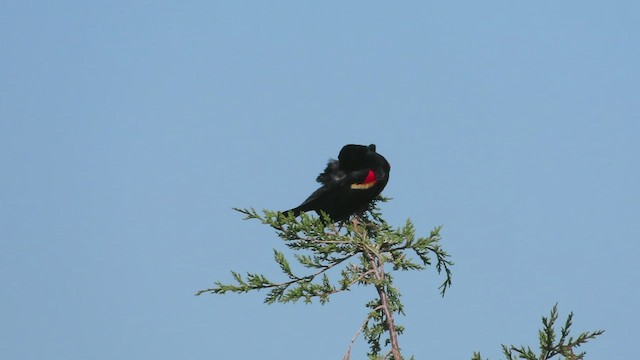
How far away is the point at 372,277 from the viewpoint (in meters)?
8.77

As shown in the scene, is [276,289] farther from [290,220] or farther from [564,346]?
[564,346]

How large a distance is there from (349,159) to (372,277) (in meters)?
2.85

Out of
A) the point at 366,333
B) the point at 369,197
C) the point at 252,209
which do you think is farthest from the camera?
the point at 369,197

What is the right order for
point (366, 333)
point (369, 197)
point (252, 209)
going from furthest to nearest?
1. point (369, 197)
2. point (252, 209)
3. point (366, 333)

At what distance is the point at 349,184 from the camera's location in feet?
35.7

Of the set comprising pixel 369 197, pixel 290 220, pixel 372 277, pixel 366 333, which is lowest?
pixel 366 333

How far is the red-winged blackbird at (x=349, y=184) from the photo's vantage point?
35.6 feet

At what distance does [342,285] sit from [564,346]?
91.1 inches

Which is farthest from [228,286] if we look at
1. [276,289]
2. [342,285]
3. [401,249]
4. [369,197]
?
[369,197]

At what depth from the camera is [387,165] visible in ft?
37.3

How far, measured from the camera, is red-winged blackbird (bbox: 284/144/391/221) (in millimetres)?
10836

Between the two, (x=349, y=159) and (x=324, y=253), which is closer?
(x=324, y=253)

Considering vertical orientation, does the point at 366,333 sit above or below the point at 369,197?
below

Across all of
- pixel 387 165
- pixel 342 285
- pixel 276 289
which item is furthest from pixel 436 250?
pixel 387 165
